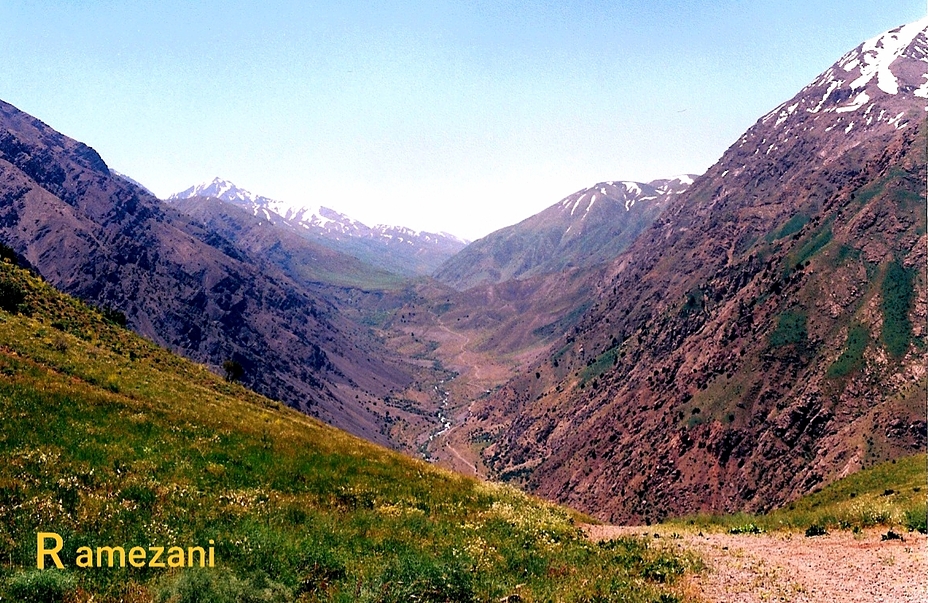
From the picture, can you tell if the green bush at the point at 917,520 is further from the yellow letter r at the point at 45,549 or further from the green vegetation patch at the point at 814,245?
the green vegetation patch at the point at 814,245

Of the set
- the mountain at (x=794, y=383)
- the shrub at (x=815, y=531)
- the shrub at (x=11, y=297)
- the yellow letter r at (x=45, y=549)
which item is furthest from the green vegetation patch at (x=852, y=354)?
the shrub at (x=11, y=297)

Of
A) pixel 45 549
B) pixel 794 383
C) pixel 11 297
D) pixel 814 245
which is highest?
pixel 814 245

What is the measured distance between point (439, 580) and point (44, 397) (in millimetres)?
17223

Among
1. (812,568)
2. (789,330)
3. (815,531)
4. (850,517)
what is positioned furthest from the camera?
(789,330)

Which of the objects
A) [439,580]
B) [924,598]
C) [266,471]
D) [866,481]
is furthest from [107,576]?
[866,481]

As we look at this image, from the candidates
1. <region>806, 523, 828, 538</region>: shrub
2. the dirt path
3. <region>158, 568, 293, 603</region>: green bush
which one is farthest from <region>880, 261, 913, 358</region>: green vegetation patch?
<region>158, 568, 293, 603</region>: green bush

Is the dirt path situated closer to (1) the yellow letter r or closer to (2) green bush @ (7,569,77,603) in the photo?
(2) green bush @ (7,569,77,603)

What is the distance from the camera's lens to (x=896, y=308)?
107 metres

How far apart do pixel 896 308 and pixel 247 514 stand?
129226 millimetres

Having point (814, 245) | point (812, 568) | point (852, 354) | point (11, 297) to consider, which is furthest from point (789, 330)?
point (11, 297)

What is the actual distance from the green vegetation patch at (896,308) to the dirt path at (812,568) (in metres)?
103

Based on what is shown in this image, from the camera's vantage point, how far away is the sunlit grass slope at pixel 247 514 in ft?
39.1

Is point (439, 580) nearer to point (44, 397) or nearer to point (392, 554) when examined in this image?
point (392, 554)

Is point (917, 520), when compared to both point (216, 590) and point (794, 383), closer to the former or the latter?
point (216, 590)
